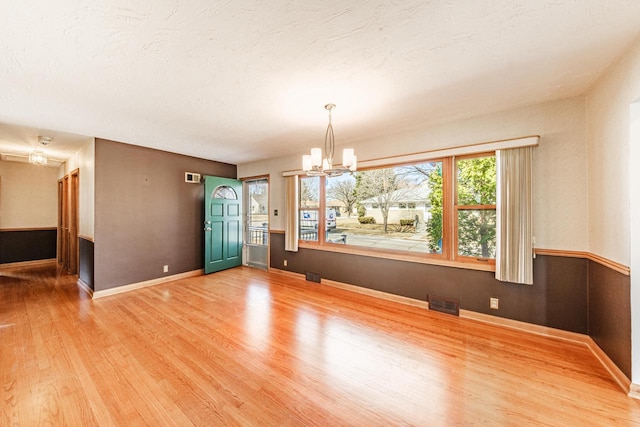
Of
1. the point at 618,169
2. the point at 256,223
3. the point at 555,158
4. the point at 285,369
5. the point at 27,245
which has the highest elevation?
the point at 555,158

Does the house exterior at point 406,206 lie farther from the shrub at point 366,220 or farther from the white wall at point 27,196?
the white wall at point 27,196

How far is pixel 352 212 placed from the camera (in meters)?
4.11

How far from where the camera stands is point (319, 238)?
14.5ft

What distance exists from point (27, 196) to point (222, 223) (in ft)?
15.9

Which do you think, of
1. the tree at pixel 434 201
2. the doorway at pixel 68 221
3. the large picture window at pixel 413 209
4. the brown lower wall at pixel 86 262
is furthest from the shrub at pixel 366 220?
the doorway at pixel 68 221

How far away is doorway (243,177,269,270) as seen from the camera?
214 inches

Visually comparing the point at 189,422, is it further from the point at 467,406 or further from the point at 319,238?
the point at 319,238

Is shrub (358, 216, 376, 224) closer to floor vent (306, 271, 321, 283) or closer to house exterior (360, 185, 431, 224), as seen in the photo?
house exterior (360, 185, 431, 224)

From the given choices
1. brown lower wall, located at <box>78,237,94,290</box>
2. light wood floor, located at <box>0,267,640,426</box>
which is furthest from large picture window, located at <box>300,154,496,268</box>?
brown lower wall, located at <box>78,237,94,290</box>

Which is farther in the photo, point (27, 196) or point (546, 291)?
point (27, 196)

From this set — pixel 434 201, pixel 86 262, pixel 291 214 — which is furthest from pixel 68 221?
pixel 434 201

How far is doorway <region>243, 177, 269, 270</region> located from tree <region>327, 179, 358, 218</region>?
5.65 ft

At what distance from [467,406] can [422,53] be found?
2520 mm

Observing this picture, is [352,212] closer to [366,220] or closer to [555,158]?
[366,220]
